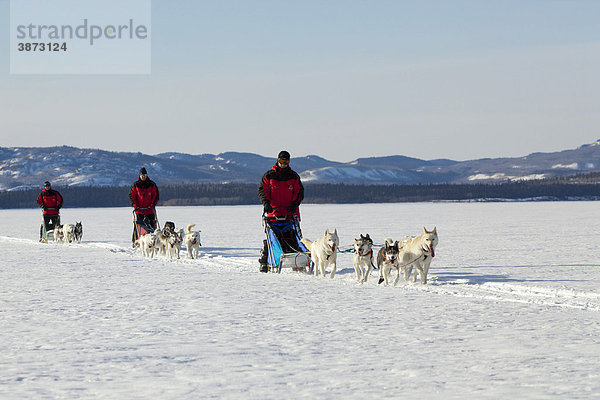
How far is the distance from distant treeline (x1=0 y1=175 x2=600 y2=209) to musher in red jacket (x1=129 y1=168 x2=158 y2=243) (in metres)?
96.8

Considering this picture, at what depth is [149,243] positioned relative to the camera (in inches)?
591

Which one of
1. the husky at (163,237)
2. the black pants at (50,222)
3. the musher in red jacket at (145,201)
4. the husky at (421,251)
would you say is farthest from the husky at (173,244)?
the black pants at (50,222)

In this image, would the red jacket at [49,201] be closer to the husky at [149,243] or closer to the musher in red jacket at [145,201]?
the musher in red jacket at [145,201]

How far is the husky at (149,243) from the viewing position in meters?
14.9

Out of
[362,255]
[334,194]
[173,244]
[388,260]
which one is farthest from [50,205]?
[334,194]

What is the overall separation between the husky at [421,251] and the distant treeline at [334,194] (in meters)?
103

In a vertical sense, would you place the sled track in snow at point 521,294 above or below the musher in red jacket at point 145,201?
below

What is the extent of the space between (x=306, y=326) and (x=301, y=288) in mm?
2852

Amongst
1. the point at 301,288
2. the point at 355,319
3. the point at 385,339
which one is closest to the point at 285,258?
the point at 301,288

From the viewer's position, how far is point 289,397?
4184 millimetres

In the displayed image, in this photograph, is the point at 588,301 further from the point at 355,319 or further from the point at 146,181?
the point at 146,181

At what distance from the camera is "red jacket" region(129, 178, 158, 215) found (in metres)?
15.6

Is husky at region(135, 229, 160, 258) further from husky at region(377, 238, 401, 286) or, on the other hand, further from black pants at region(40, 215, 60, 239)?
Result: black pants at region(40, 215, 60, 239)

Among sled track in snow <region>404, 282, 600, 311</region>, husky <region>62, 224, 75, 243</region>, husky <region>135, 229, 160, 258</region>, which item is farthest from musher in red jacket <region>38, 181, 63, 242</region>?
sled track in snow <region>404, 282, 600, 311</region>
